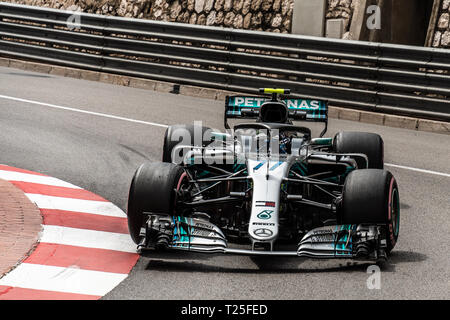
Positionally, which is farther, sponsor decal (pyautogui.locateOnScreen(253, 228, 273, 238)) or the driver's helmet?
the driver's helmet

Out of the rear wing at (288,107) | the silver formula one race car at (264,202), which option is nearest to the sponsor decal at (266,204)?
the silver formula one race car at (264,202)

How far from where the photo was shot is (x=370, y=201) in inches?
238

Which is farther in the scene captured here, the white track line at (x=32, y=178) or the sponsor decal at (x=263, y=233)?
the white track line at (x=32, y=178)

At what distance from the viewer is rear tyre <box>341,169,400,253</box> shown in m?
6.02

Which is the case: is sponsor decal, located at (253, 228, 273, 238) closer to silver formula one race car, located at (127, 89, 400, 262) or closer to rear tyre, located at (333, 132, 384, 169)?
silver formula one race car, located at (127, 89, 400, 262)

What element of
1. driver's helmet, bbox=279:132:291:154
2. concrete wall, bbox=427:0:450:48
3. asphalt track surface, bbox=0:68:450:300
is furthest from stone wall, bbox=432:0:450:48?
driver's helmet, bbox=279:132:291:154

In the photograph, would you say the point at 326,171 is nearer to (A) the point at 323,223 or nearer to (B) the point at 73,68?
(A) the point at 323,223

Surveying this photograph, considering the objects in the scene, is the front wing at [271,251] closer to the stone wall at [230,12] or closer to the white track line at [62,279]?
the white track line at [62,279]

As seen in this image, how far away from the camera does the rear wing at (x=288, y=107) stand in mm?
8547

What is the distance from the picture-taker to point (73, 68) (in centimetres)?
1656

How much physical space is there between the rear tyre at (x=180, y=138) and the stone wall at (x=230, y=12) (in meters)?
8.92

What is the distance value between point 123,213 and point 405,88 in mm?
7236

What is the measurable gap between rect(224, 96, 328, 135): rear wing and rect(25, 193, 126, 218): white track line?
1.72 metres

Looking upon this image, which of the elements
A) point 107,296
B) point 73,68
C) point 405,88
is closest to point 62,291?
point 107,296
